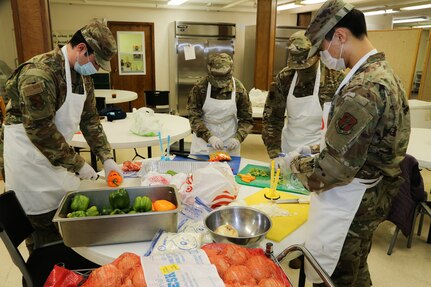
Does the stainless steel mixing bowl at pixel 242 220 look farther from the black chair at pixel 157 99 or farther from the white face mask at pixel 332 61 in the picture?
the black chair at pixel 157 99

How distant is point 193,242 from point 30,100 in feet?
3.36

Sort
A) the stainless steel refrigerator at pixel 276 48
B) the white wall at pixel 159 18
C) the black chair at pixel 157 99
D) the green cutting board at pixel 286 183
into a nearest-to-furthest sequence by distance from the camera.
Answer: the green cutting board at pixel 286 183
the black chair at pixel 157 99
the white wall at pixel 159 18
the stainless steel refrigerator at pixel 276 48

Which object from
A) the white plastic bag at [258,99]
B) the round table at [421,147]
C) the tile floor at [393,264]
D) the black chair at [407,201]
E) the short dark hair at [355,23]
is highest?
the short dark hair at [355,23]

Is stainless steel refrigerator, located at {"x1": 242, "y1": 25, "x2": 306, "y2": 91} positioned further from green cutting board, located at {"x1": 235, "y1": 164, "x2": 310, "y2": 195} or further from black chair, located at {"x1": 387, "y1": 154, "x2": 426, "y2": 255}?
green cutting board, located at {"x1": 235, "y1": 164, "x2": 310, "y2": 195}

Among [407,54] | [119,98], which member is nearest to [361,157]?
[119,98]

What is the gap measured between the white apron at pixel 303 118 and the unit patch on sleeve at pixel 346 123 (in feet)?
3.54

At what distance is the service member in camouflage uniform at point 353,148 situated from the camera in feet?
3.84

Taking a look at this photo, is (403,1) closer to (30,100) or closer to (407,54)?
(407,54)

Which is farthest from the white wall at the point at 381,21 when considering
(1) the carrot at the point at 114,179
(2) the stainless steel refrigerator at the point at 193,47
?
(1) the carrot at the point at 114,179

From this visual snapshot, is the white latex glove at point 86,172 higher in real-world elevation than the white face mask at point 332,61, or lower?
lower

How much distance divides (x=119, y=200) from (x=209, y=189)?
0.42m

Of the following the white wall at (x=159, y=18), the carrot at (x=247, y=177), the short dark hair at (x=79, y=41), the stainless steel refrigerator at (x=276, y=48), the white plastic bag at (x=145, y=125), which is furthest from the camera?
the stainless steel refrigerator at (x=276, y=48)

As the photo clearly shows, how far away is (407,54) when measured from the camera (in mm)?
6496

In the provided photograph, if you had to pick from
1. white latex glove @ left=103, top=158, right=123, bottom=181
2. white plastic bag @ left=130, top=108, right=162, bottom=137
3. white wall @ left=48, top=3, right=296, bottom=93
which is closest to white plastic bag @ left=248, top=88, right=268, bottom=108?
white plastic bag @ left=130, top=108, right=162, bottom=137
